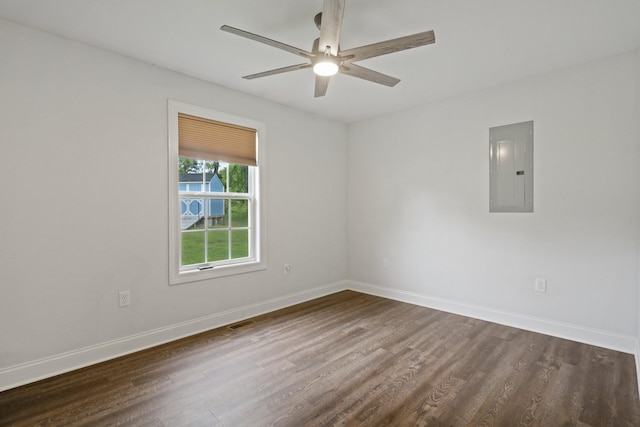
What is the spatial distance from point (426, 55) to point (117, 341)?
3520 millimetres

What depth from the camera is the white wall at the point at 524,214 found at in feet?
9.02

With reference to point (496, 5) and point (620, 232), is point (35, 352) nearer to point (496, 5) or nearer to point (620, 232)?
point (496, 5)

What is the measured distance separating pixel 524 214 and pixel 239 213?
301cm

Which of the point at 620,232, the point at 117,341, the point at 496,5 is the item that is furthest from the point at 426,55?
the point at 117,341

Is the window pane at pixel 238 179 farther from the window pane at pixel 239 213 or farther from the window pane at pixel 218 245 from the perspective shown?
the window pane at pixel 218 245

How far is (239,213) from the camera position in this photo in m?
3.66

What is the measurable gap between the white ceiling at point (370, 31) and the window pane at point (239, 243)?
1613mm

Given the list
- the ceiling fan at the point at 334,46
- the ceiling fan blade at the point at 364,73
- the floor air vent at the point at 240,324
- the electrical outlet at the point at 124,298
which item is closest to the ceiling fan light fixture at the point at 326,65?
the ceiling fan at the point at 334,46

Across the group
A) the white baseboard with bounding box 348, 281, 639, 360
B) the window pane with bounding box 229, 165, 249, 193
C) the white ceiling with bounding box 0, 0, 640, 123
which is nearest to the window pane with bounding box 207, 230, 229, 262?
the window pane with bounding box 229, 165, 249, 193

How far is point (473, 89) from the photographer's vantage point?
3480mm

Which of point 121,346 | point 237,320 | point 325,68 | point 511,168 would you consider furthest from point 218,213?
point 511,168

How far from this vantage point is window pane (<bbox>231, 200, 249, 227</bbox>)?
142 inches

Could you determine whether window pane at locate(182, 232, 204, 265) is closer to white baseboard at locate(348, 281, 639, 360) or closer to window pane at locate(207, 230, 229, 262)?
window pane at locate(207, 230, 229, 262)

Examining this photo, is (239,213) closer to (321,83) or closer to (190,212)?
(190,212)
